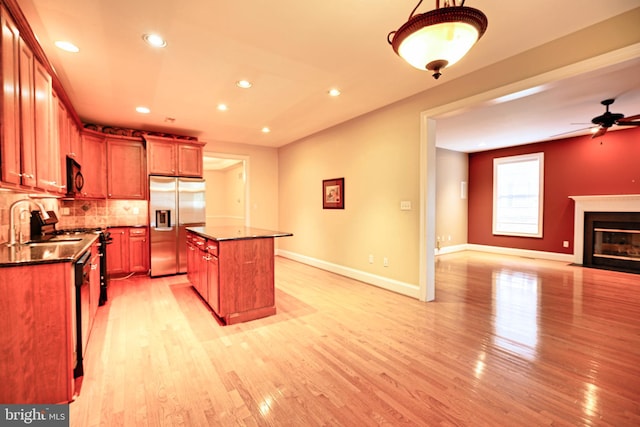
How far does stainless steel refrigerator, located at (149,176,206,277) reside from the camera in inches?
189

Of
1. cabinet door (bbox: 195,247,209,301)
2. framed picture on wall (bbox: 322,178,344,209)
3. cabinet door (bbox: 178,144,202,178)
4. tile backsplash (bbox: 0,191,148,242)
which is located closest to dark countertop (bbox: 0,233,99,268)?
cabinet door (bbox: 195,247,209,301)

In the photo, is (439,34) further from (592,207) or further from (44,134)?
(592,207)

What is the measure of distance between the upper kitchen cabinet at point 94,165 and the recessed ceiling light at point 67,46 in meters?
2.29

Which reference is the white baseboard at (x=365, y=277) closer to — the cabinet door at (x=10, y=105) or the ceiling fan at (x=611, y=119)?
the ceiling fan at (x=611, y=119)

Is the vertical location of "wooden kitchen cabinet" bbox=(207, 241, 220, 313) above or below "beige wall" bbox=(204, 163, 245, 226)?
below

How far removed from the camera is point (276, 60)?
9.15ft

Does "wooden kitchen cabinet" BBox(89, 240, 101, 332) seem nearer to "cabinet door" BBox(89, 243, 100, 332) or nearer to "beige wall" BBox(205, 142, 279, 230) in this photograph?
"cabinet door" BBox(89, 243, 100, 332)

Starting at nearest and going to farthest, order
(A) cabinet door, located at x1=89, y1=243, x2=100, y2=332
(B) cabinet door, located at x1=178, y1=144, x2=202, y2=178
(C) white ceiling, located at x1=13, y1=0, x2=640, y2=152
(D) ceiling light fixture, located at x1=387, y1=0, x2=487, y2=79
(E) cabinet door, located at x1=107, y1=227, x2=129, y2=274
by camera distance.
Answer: (D) ceiling light fixture, located at x1=387, y1=0, x2=487, y2=79, (C) white ceiling, located at x1=13, y1=0, x2=640, y2=152, (A) cabinet door, located at x1=89, y1=243, x2=100, y2=332, (E) cabinet door, located at x1=107, y1=227, x2=129, y2=274, (B) cabinet door, located at x1=178, y1=144, x2=202, y2=178

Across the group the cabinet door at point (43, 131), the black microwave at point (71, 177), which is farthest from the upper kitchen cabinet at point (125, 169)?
the cabinet door at point (43, 131)

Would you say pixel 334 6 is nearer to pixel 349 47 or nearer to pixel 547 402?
pixel 349 47

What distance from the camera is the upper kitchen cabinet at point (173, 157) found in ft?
16.0

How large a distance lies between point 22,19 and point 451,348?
13.3ft

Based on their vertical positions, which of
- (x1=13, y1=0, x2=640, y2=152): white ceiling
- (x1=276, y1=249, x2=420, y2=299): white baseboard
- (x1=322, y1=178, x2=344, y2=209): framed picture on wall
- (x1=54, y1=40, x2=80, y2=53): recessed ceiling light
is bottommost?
(x1=276, y1=249, x2=420, y2=299): white baseboard

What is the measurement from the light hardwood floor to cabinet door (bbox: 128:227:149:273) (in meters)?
1.18
